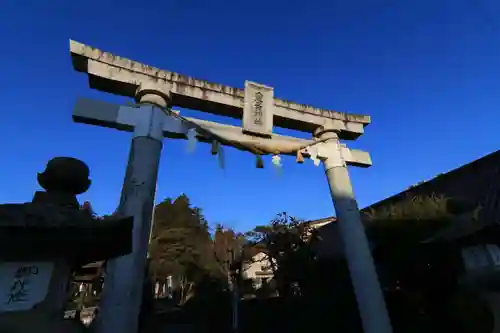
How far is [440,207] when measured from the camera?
8547 millimetres

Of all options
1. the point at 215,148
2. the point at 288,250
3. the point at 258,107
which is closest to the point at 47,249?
the point at 215,148

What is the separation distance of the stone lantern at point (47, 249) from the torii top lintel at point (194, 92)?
3.56 meters

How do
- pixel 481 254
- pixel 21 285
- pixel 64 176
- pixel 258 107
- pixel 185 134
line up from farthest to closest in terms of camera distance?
pixel 258 107
pixel 185 134
pixel 481 254
pixel 64 176
pixel 21 285

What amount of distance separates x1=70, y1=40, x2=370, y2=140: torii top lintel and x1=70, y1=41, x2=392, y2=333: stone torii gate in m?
0.02

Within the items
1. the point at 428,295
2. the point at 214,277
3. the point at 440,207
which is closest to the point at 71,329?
the point at 428,295

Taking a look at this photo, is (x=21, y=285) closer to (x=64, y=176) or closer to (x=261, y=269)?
(x=64, y=176)

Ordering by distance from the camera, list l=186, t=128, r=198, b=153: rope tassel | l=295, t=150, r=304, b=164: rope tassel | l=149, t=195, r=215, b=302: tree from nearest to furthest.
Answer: l=186, t=128, r=198, b=153: rope tassel → l=295, t=150, r=304, b=164: rope tassel → l=149, t=195, r=215, b=302: tree

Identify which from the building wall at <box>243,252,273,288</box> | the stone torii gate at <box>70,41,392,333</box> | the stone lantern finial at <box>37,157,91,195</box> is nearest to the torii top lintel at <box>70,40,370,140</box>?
the stone torii gate at <box>70,41,392,333</box>

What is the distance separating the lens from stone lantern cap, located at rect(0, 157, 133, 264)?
2.35 meters

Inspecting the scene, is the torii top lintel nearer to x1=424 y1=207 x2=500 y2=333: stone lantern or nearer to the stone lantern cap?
the stone lantern cap

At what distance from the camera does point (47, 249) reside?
8.61 ft

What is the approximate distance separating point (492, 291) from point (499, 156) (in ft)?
18.7

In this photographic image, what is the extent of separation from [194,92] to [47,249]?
4.69 metres

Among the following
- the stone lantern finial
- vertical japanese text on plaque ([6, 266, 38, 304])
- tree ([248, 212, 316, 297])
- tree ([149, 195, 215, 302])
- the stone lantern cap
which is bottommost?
vertical japanese text on plaque ([6, 266, 38, 304])
